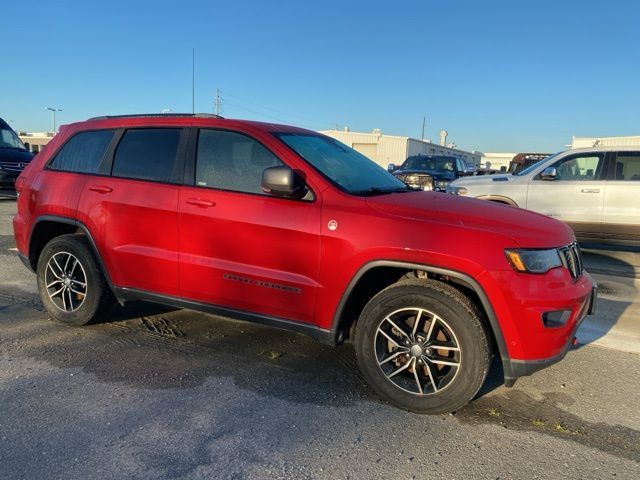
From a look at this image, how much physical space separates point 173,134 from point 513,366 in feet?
9.84

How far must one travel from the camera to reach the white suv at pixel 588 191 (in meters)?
7.74

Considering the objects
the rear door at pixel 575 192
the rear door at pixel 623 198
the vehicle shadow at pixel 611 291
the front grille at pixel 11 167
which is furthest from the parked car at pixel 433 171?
the front grille at pixel 11 167

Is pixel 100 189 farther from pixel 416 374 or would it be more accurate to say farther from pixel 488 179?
pixel 488 179

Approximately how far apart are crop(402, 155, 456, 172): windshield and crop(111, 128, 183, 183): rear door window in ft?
35.0

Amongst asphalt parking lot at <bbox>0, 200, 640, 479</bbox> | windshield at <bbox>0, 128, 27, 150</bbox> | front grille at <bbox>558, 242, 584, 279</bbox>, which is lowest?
asphalt parking lot at <bbox>0, 200, 640, 479</bbox>

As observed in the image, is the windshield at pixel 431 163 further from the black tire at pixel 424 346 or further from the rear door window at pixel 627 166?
the black tire at pixel 424 346

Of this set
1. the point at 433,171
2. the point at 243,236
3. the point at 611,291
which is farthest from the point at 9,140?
the point at 611,291

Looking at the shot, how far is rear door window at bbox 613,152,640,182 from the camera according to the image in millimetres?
7766

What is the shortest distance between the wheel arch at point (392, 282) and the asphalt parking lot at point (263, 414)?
1.50 feet

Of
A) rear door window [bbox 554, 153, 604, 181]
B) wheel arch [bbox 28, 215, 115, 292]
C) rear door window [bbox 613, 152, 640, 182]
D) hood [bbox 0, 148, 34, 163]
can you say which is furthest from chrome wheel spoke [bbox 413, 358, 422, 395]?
hood [bbox 0, 148, 34, 163]

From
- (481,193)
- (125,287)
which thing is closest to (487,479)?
(125,287)

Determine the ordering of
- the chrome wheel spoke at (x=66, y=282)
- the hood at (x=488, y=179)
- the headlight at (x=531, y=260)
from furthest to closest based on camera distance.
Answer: the hood at (x=488, y=179), the chrome wheel spoke at (x=66, y=282), the headlight at (x=531, y=260)

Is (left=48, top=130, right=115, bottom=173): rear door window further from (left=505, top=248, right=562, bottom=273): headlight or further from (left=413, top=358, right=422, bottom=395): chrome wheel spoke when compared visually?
(left=505, top=248, right=562, bottom=273): headlight

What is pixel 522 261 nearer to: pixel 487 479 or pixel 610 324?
pixel 487 479
